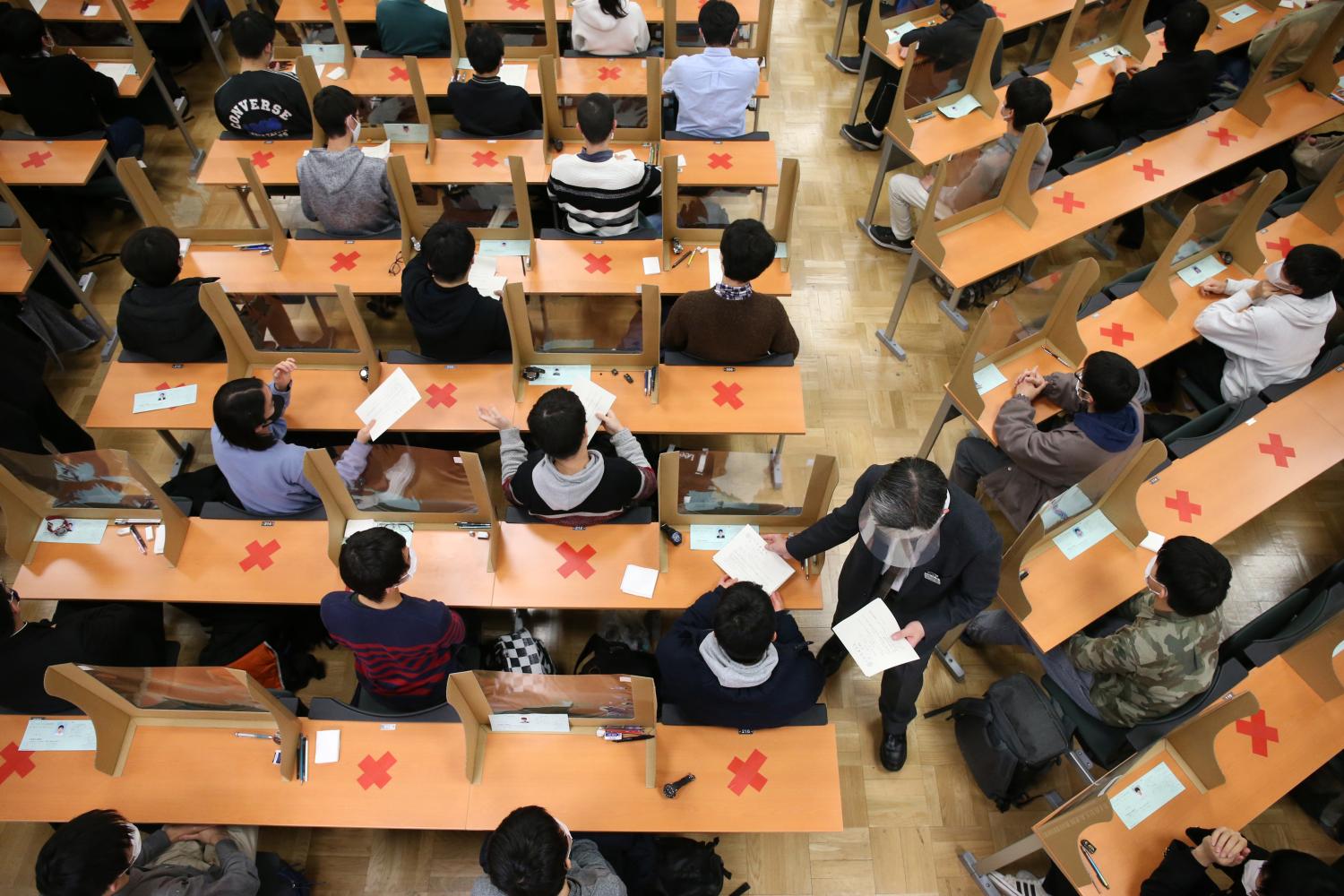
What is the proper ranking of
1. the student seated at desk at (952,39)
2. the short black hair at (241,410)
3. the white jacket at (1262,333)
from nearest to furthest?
the short black hair at (241,410)
the white jacket at (1262,333)
the student seated at desk at (952,39)

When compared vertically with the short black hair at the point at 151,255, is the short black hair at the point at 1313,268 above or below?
above

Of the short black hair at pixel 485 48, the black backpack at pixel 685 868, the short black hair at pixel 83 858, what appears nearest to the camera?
the short black hair at pixel 83 858

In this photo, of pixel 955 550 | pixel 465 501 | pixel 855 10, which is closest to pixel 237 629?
pixel 465 501

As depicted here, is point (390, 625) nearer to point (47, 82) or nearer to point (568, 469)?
point (568, 469)

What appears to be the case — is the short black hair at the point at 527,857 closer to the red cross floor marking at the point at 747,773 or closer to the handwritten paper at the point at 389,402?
the red cross floor marking at the point at 747,773

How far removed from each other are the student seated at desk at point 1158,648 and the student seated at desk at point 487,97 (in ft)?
13.0

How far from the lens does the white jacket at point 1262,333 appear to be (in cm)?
391

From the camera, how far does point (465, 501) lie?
3.30 meters

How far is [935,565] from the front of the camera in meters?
2.87

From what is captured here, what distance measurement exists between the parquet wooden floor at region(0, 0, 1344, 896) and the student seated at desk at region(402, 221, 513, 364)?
1360 millimetres

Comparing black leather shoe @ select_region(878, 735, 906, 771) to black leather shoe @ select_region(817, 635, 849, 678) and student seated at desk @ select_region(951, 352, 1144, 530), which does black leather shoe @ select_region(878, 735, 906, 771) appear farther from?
student seated at desk @ select_region(951, 352, 1144, 530)

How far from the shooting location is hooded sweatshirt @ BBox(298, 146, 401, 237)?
4.36 m

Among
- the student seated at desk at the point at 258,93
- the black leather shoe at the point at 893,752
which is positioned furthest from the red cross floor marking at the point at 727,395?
the student seated at desk at the point at 258,93

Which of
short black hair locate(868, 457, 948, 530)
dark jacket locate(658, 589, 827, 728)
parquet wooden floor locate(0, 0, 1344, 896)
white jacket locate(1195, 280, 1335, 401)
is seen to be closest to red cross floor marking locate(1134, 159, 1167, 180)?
parquet wooden floor locate(0, 0, 1344, 896)
